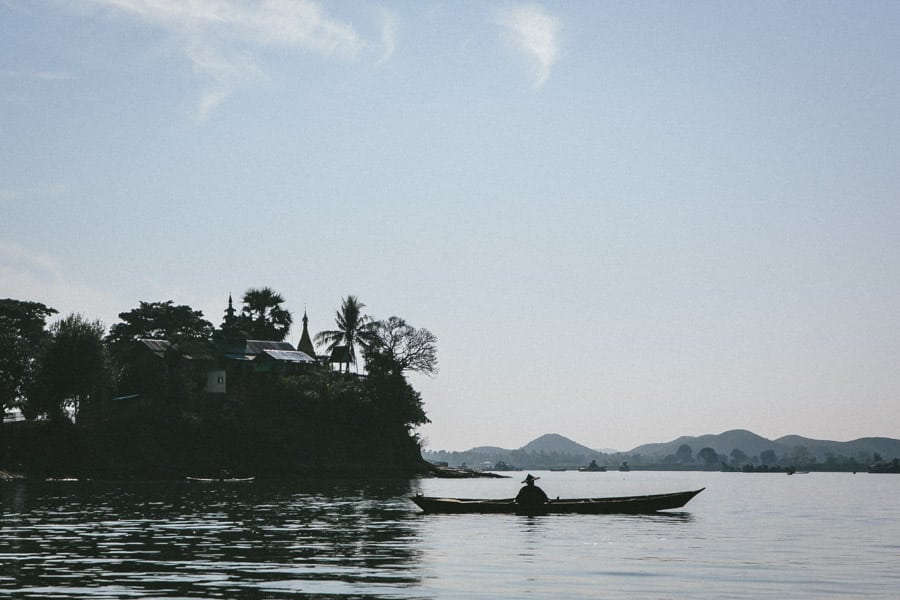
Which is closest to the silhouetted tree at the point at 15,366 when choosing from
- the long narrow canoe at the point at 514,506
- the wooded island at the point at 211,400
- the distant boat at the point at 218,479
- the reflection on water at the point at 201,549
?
the wooded island at the point at 211,400

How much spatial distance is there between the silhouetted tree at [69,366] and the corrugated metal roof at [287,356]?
1037 inches

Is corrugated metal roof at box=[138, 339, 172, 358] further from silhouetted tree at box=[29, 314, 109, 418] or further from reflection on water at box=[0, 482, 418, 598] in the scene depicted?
reflection on water at box=[0, 482, 418, 598]

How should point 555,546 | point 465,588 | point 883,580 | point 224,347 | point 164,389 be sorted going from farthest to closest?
point 224,347 < point 164,389 < point 555,546 < point 883,580 < point 465,588

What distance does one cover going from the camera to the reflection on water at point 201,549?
25.8 m

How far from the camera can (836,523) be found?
6159cm

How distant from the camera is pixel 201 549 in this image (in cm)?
3575

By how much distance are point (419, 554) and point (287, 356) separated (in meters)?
106

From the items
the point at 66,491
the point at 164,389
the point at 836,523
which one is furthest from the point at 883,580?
the point at 164,389

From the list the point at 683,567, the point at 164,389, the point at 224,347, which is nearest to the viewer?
the point at 683,567

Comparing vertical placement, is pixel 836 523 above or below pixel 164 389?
below

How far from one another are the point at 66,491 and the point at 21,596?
62791 mm

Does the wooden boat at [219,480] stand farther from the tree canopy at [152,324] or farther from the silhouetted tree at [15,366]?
the tree canopy at [152,324]

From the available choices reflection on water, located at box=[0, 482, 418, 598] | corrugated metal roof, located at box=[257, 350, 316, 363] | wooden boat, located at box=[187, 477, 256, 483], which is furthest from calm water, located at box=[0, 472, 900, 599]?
corrugated metal roof, located at box=[257, 350, 316, 363]

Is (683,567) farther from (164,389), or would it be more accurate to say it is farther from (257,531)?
(164,389)
